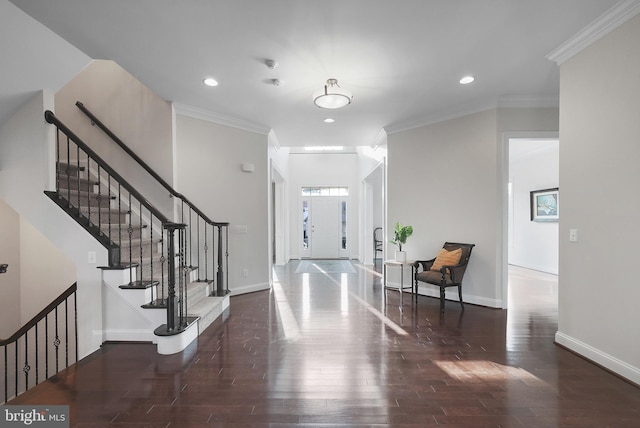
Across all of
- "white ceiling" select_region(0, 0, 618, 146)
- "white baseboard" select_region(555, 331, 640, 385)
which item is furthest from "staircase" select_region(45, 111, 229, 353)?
"white baseboard" select_region(555, 331, 640, 385)

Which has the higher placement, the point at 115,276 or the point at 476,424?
the point at 115,276

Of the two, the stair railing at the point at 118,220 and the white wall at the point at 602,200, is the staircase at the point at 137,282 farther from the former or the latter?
the white wall at the point at 602,200

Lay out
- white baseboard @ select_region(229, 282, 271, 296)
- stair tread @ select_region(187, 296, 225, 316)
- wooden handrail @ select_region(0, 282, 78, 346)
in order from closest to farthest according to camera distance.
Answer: wooden handrail @ select_region(0, 282, 78, 346) < stair tread @ select_region(187, 296, 225, 316) < white baseboard @ select_region(229, 282, 271, 296)

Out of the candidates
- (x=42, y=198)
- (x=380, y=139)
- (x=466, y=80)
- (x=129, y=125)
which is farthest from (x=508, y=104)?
(x=42, y=198)

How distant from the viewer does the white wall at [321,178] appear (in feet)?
31.6

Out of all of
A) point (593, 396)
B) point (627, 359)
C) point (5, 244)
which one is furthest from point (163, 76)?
point (627, 359)

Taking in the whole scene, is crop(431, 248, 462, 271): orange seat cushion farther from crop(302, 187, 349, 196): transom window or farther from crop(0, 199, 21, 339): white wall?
crop(0, 199, 21, 339): white wall

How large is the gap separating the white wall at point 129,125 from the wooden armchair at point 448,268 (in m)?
3.85

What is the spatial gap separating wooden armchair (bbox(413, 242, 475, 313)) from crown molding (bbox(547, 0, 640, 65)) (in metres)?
2.46

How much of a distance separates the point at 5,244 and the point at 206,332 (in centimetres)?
292

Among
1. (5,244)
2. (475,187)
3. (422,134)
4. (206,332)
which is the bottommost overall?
(206,332)

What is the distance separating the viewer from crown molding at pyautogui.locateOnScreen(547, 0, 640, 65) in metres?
2.36

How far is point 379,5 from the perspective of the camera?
2377 millimetres

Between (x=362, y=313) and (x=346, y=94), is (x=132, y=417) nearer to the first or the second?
(x=362, y=313)
